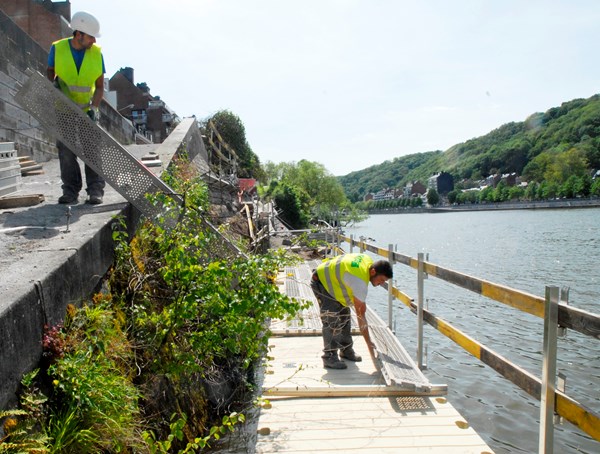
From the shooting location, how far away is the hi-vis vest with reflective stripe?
4969 millimetres

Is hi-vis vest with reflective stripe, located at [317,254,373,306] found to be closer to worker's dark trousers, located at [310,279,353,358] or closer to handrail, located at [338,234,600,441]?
worker's dark trousers, located at [310,279,353,358]

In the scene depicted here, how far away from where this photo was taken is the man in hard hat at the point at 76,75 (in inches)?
202

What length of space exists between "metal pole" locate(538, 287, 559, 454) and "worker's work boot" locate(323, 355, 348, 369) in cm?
235

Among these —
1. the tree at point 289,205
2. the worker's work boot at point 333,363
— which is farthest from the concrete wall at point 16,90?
the tree at point 289,205

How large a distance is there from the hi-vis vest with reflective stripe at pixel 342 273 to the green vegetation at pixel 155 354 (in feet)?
3.33

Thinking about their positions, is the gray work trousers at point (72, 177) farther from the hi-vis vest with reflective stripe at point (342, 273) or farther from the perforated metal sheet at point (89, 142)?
the hi-vis vest with reflective stripe at point (342, 273)

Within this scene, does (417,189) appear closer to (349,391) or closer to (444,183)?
(444,183)

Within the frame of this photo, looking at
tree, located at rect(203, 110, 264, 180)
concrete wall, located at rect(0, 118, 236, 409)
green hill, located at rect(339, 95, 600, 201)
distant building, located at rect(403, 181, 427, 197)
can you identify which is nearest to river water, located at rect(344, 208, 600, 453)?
concrete wall, located at rect(0, 118, 236, 409)

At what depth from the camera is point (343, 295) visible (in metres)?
5.13

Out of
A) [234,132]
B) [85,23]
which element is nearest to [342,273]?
[85,23]

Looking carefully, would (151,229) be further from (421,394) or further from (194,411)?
(421,394)

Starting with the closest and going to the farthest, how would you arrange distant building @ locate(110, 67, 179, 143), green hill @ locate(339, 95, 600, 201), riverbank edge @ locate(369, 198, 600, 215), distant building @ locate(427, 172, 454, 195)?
1. distant building @ locate(110, 67, 179, 143)
2. riverbank edge @ locate(369, 198, 600, 215)
3. green hill @ locate(339, 95, 600, 201)
4. distant building @ locate(427, 172, 454, 195)

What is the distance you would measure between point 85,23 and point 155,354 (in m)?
3.39

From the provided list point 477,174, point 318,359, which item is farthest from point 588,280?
point 477,174
